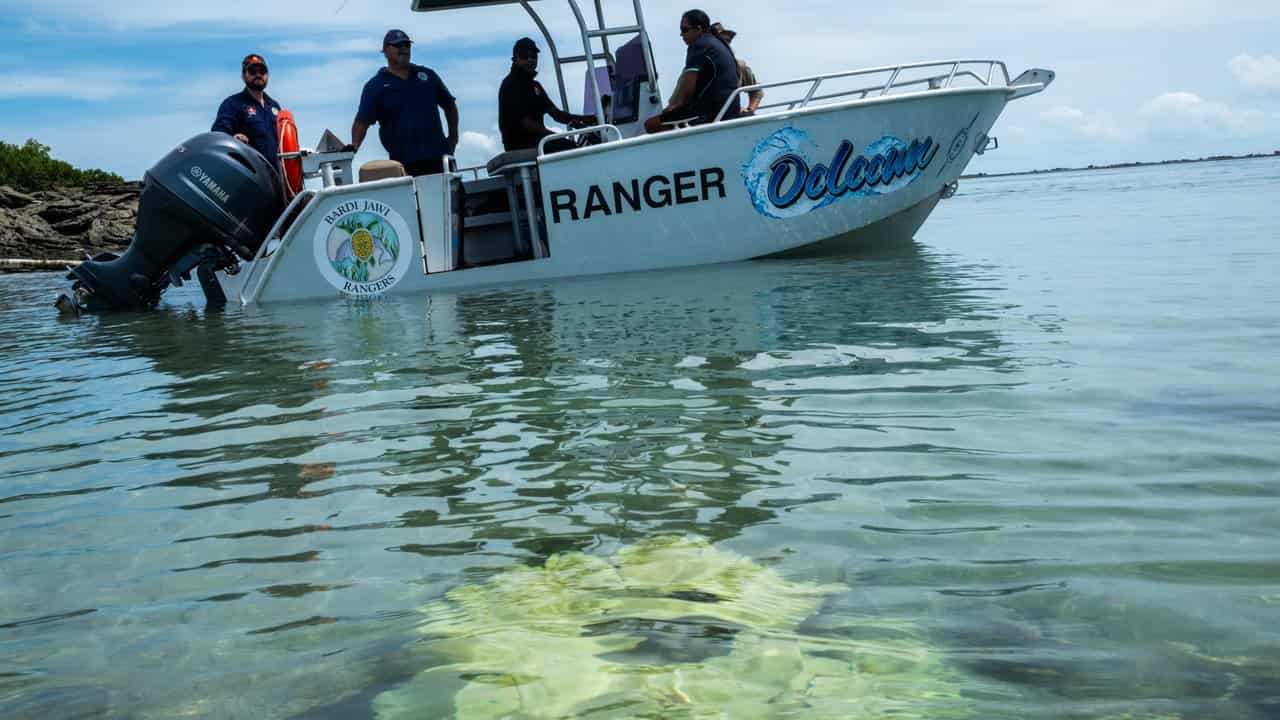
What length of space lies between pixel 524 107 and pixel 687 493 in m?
6.99

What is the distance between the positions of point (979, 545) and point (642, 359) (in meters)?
2.65

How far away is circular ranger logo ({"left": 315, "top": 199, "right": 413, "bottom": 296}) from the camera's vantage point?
352 inches

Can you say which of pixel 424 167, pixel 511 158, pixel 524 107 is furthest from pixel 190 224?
pixel 524 107

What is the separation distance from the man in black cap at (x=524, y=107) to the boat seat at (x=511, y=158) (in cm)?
17

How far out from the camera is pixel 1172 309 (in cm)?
542

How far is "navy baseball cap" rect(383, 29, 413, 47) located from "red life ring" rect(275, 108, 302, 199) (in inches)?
43.7

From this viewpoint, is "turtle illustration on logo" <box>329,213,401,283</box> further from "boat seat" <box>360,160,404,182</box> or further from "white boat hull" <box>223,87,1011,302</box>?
"boat seat" <box>360,160,404,182</box>

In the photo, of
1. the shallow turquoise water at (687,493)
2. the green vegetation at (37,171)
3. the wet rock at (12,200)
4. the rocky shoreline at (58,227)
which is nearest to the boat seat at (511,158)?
the shallow turquoise water at (687,493)

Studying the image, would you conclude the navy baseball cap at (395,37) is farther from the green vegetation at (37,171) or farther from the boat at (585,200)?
the green vegetation at (37,171)

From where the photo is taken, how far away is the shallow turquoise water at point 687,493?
181 centimetres

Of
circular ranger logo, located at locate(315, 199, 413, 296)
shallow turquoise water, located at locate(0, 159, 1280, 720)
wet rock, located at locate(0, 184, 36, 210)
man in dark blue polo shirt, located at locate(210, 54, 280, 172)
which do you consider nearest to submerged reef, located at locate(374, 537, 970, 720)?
shallow turquoise water, located at locate(0, 159, 1280, 720)

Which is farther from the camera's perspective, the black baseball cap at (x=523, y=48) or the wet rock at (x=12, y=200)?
the wet rock at (x=12, y=200)

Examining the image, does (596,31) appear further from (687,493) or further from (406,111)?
(687,493)

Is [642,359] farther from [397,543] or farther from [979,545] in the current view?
[979,545]
